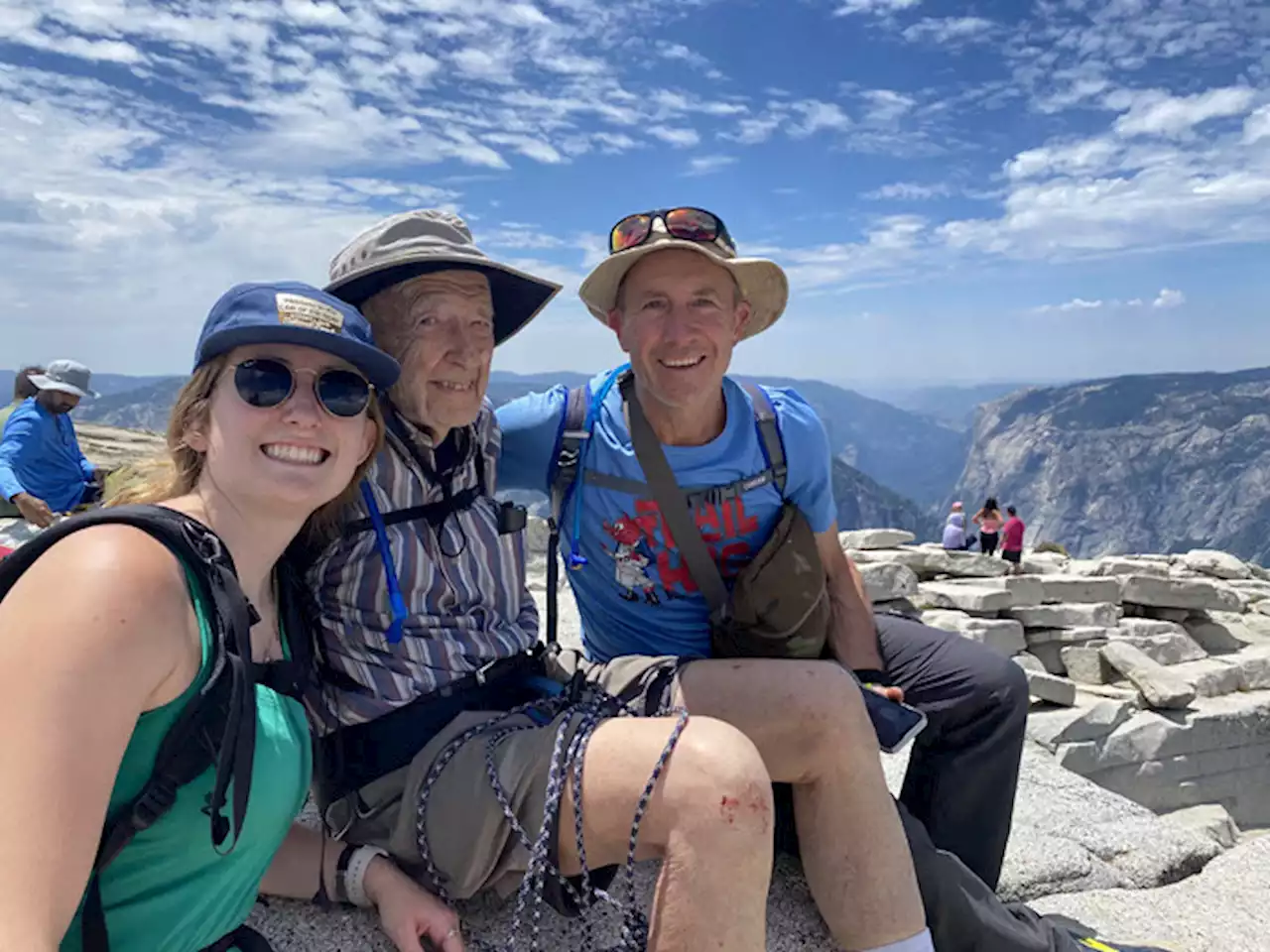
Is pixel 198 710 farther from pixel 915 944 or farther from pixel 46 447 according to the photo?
pixel 46 447

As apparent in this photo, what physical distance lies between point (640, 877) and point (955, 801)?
145cm

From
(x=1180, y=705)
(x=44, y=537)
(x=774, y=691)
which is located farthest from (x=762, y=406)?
(x=1180, y=705)

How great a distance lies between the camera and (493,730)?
2807 millimetres

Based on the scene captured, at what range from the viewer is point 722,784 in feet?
7.66

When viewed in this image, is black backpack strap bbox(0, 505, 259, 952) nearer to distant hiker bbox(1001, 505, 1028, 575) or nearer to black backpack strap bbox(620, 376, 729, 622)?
black backpack strap bbox(620, 376, 729, 622)

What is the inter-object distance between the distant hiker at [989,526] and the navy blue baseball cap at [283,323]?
2185 centimetres

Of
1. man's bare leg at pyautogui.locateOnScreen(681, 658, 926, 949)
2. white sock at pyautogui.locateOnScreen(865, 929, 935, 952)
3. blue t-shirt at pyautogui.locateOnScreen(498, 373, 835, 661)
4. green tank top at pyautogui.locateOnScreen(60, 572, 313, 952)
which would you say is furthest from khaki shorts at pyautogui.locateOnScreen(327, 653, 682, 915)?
blue t-shirt at pyautogui.locateOnScreen(498, 373, 835, 661)

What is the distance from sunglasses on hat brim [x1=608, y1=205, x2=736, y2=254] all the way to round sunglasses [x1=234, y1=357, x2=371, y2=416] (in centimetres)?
184

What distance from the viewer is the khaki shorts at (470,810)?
263 cm

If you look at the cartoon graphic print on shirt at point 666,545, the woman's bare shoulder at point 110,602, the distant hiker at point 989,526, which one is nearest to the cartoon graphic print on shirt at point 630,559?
the cartoon graphic print on shirt at point 666,545

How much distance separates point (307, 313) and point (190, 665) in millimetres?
949

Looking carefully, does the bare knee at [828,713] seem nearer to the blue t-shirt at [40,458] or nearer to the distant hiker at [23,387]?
the blue t-shirt at [40,458]

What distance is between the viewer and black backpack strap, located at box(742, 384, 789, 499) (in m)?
3.98

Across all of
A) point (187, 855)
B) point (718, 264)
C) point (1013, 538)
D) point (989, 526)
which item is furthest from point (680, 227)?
point (989, 526)
